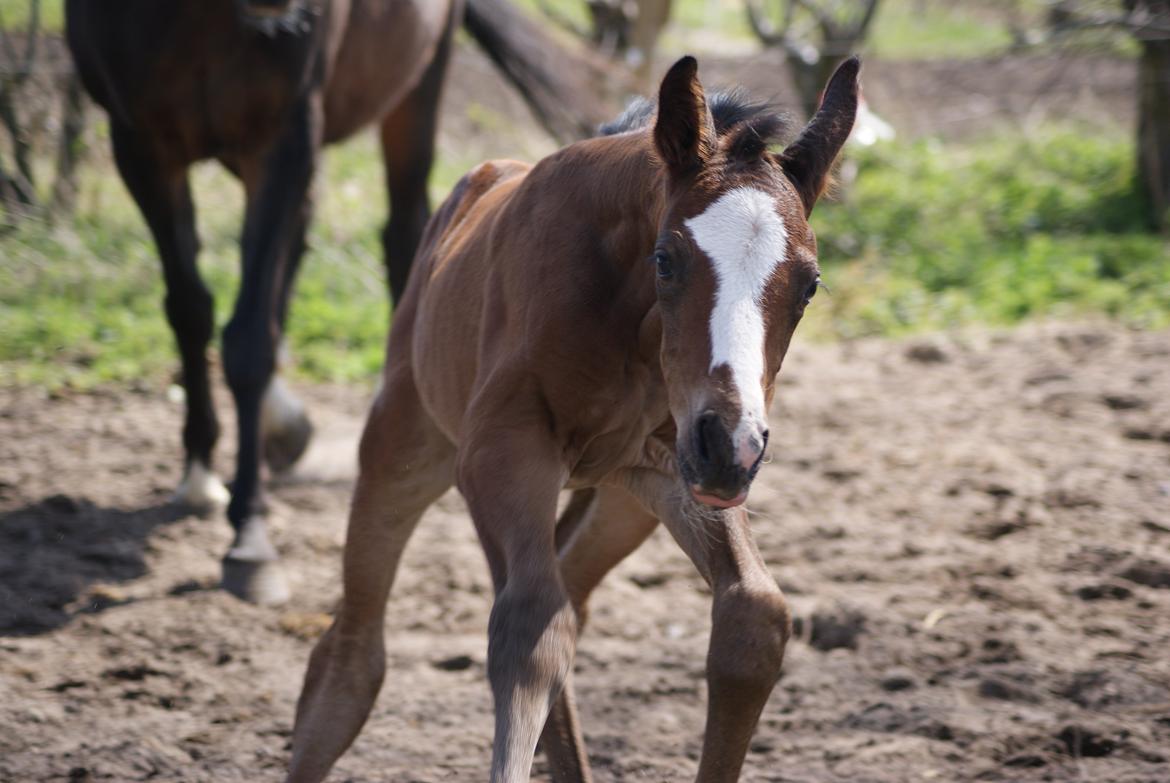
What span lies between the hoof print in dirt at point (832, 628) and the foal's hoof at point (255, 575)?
186 centimetres

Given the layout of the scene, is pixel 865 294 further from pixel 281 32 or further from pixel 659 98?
pixel 659 98

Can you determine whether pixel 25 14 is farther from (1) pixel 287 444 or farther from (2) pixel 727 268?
(2) pixel 727 268

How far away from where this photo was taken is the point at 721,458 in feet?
7.70

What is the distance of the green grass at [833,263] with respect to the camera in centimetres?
751

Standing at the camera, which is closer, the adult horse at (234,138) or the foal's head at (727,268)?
the foal's head at (727,268)

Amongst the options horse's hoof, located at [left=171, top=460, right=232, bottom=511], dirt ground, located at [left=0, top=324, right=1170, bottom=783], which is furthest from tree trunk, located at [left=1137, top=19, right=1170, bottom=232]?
horse's hoof, located at [left=171, top=460, right=232, bottom=511]

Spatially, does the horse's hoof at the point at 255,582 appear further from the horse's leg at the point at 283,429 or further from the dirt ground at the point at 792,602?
the horse's leg at the point at 283,429

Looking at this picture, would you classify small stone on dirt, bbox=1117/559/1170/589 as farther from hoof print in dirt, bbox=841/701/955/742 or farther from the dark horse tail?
the dark horse tail

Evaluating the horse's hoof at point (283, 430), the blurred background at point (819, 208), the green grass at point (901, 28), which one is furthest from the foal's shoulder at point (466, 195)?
the green grass at point (901, 28)

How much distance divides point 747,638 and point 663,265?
0.78m

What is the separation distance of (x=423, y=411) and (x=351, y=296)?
16.8ft

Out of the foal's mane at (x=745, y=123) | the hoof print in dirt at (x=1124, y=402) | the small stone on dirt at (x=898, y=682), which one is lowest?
the small stone on dirt at (x=898, y=682)

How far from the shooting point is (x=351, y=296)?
8.53 metres

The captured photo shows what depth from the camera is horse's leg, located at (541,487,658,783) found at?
334 centimetres
